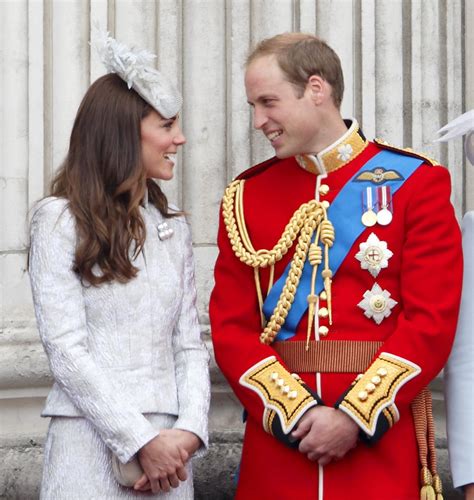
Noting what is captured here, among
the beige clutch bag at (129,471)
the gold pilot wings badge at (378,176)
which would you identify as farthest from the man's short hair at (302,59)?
the beige clutch bag at (129,471)

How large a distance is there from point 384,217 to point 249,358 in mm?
511

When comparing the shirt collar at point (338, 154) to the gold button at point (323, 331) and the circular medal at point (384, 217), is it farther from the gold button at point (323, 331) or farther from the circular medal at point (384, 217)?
the gold button at point (323, 331)

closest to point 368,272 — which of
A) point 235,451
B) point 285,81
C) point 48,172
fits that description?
point 285,81

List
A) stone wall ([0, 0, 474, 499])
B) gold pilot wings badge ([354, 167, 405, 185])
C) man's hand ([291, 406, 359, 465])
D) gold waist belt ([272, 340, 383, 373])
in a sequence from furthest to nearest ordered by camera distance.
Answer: stone wall ([0, 0, 474, 499])
gold pilot wings badge ([354, 167, 405, 185])
gold waist belt ([272, 340, 383, 373])
man's hand ([291, 406, 359, 465])

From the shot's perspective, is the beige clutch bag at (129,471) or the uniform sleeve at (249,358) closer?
the beige clutch bag at (129,471)

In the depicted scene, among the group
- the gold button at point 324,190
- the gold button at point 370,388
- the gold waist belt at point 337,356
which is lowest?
the gold button at point 370,388

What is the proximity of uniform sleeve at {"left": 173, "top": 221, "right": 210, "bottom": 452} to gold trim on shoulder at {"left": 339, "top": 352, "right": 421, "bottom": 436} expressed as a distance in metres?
0.36

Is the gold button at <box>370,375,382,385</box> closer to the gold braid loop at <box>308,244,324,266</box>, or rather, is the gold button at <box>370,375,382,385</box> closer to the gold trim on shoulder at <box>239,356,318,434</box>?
the gold trim on shoulder at <box>239,356,318,434</box>

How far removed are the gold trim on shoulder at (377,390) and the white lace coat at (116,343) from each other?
1.27 ft

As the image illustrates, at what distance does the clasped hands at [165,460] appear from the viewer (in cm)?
341

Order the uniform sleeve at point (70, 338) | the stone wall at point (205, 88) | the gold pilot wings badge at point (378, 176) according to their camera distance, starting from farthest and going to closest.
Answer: the stone wall at point (205, 88), the gold pilot wings badge at point (378, 176), the uniform sleeve at point (70, 338)

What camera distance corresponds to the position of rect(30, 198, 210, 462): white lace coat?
3400 mm

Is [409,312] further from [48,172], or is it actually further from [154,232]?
[48,172]

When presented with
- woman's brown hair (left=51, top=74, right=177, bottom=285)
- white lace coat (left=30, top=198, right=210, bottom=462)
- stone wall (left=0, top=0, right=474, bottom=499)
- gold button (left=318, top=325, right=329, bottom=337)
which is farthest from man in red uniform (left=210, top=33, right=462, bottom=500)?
stone wall (left=0, top=0, right=474, bottom=499)
